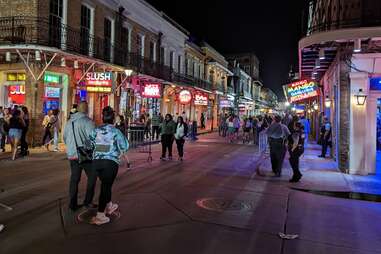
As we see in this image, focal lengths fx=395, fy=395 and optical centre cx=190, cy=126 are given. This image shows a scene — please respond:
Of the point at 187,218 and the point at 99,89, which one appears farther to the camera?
the point at 99,89

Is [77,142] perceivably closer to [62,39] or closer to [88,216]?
[88,216]

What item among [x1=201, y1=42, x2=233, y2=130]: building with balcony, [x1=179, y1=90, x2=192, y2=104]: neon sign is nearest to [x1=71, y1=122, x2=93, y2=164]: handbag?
[x1=179, y1=90, x2=192, y2=104]: neon sign

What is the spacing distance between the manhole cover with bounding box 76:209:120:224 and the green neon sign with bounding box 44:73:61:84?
12046 mm

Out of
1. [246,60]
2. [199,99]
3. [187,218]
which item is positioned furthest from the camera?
[246,60]

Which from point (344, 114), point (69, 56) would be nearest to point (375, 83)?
point (344, 114)

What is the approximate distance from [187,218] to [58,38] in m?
13.2

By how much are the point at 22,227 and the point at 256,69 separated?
90258 millimetres

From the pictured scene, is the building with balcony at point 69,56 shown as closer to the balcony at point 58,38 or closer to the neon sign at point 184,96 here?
the balcony at point 58,38

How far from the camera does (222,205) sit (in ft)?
24.3

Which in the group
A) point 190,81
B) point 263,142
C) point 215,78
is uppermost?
point 215,78

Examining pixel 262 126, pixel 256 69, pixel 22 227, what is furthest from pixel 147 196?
pixel 256 69

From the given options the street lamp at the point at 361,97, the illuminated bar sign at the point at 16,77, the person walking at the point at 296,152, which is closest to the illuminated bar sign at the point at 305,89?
the street lamp at the point at 361,97

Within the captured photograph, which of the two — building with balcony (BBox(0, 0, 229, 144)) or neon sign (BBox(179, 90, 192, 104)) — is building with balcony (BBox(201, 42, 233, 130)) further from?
building with balcony (BBox(0, 0, 229, 144))

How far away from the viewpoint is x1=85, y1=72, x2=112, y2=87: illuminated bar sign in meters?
18.0
